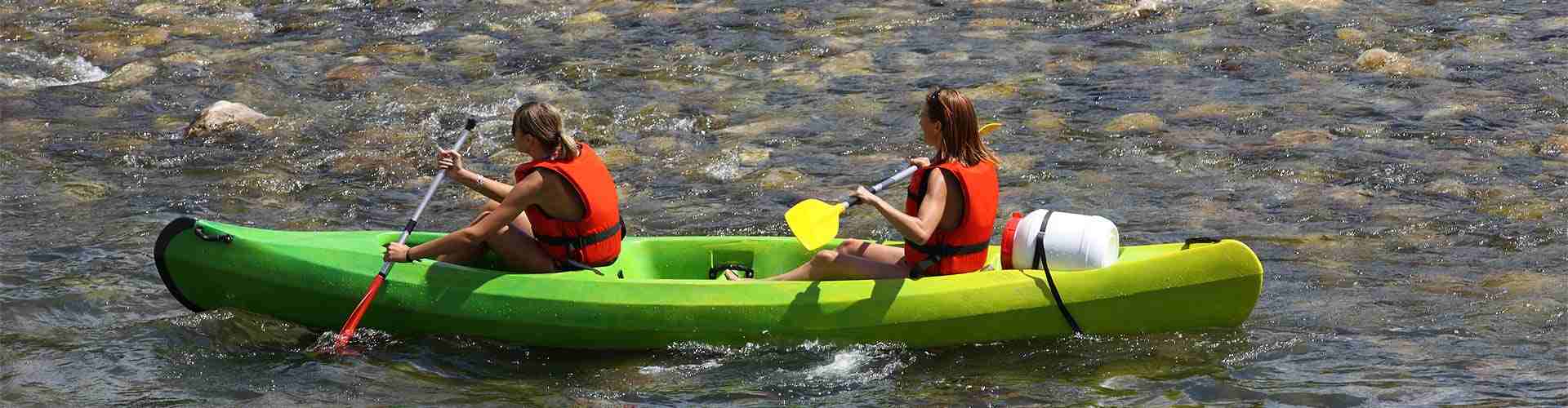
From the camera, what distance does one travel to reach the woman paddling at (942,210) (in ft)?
21.6

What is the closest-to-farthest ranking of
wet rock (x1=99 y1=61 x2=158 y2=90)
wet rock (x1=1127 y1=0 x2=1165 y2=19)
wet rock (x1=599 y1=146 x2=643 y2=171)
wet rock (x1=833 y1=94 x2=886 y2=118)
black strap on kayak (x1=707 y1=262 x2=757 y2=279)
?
black strap on kayak (x1=707 y1=262 x2=757 y2=279) → wet rock (x1=599 y1=146 x2=643 y2=171) → wet rock (x1=833 y1=94 x2=886 y2=118) → wet rock (x1=99 y1=61 x2=158 y2=90) → wet rock (x1=1127 y1=0 x2=1165 y2=19)

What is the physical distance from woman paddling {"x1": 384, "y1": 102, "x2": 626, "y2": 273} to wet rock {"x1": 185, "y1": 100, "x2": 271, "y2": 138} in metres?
4.65

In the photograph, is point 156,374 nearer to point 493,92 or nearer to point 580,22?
point 493,92

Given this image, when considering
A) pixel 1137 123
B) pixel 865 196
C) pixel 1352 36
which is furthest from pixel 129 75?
pixel 1352 36

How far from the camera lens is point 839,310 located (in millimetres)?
6781

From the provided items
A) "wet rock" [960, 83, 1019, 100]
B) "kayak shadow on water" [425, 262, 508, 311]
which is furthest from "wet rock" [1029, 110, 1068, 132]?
"kayak shadow on water" [425, 262, 508, 311]

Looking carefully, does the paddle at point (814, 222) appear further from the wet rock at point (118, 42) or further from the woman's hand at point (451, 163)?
the wet rock at point (118, 42)

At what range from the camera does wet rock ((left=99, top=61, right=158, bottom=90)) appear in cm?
1277

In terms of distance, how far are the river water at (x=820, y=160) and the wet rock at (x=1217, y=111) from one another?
0.04 metres

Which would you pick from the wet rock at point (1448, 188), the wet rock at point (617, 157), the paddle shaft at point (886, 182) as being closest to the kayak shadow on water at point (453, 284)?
the paddle shaft at point (886, 182)

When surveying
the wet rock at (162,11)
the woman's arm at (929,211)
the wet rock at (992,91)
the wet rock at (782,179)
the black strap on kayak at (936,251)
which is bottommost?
the wet rock at (782,179)

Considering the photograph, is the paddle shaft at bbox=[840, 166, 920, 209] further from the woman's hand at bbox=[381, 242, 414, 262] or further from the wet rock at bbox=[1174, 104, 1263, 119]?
the wet rock at bbox=[1174, 104, 1263, 119]

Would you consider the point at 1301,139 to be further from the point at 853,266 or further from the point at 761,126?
the point at 853,266

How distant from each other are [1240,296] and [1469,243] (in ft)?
6.98
